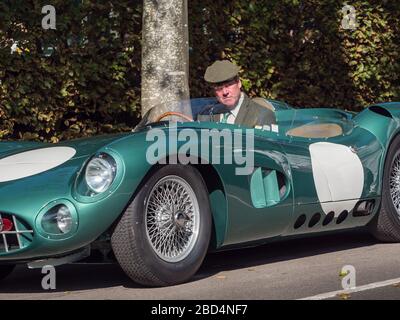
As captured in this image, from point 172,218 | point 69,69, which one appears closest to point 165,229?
point 172,218

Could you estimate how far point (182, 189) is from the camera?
23.1ft

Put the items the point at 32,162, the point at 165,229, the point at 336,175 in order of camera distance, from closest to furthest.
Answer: the point at 165,229 → the point at 32,162 → the point at 336,175

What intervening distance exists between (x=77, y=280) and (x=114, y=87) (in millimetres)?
4967

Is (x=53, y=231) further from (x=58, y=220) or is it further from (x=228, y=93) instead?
(x=228, y=93)

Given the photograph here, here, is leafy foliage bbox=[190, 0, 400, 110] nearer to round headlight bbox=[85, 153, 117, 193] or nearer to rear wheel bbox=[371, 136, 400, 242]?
rear wheel bbox=[371, 136, 400, 242]

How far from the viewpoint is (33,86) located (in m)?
11.6

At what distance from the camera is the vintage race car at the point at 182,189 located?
6.58 m

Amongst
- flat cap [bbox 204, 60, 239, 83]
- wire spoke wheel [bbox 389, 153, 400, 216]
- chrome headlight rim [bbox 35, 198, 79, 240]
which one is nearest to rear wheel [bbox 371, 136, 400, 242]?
wire spoke wheel [bbox 389, 153, 400, 216]

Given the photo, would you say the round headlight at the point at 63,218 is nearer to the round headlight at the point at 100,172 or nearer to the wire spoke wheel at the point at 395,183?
the round headlight at the point at 100,172

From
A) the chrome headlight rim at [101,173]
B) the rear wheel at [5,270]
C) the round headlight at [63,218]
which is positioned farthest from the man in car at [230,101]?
the round headlight at [63,218]

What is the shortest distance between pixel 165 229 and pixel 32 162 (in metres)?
1.04

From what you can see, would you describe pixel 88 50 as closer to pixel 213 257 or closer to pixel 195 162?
pixel 213 257

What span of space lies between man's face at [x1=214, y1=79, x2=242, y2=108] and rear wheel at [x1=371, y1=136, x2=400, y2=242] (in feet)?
4.56
